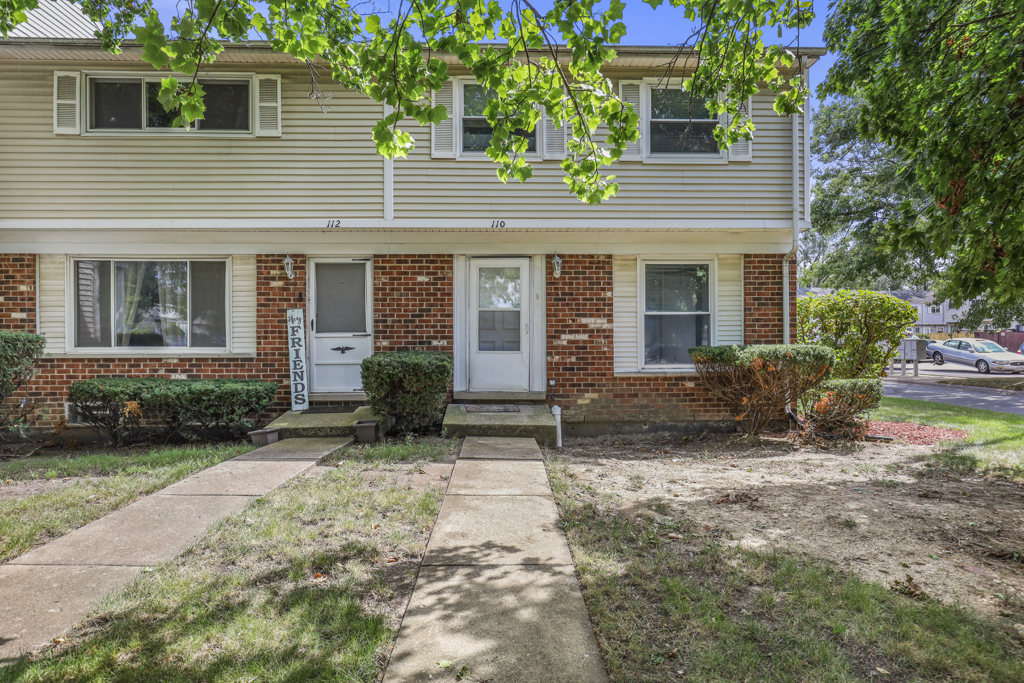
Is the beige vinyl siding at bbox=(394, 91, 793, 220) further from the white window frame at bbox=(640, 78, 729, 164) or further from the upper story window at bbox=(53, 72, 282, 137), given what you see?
the upper story window at bbox=(53, 72, 282, 137)

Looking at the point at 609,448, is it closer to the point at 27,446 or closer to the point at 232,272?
the point at 232,272

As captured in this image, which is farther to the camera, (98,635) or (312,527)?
(312,527)

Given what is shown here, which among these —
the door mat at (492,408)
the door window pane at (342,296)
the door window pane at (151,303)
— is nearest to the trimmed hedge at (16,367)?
the door window pane at (151,303)

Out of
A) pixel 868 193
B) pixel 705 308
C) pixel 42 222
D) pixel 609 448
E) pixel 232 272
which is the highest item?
pixel 868 193

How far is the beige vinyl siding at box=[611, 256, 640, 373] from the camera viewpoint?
8.31m

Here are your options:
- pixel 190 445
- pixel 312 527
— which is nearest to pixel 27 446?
pixel 190 445

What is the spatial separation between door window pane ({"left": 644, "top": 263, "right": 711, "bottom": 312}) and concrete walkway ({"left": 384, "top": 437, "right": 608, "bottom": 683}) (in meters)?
5.03

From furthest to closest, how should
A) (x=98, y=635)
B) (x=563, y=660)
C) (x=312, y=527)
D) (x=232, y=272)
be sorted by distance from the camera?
1. (x=232, y=272)
2. (x=312, y=527)
3. (x=98, y=635)
4. (x=563, y=660)

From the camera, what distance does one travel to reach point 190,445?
7113mm

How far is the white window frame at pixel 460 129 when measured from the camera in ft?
26.0

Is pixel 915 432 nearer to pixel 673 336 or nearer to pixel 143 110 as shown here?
pixel 673 336

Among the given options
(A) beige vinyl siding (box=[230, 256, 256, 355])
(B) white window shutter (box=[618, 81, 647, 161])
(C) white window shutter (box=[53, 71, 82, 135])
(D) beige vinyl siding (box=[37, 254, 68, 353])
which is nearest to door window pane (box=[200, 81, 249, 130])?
(C) white window shutter (box=[53, 71, 82, 135])

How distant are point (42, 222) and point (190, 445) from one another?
3872 mm

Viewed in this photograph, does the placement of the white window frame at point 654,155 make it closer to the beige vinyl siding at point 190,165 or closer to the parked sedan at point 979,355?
the beige vinyl siding at point 190,165
